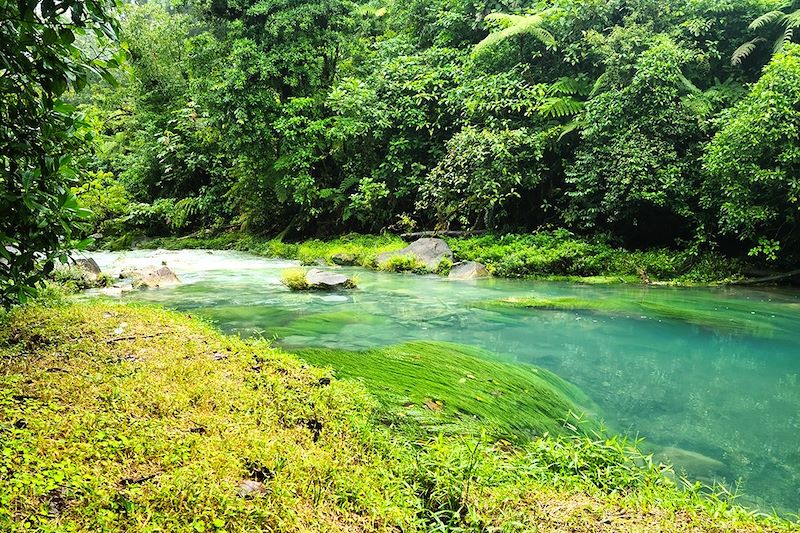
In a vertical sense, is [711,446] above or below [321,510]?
below

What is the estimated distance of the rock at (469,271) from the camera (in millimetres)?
11352

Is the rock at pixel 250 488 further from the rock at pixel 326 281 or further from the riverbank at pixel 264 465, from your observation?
the rock at pixel 326 281

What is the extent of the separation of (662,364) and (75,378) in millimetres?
5103

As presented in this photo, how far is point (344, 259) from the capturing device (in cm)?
1368

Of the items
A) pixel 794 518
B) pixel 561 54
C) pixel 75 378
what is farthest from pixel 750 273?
pixel 75 378

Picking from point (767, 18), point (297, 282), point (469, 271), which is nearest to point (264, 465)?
point (297, 282)

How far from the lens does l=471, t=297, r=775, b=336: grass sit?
22.4 feet

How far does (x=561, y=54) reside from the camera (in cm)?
1370

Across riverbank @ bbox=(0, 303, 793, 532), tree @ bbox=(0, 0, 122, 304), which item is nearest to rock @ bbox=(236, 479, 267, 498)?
riverbank @ bbox=(0, 303, 793, 532)

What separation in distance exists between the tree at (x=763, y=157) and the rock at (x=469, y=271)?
Answer: 4.79 metres

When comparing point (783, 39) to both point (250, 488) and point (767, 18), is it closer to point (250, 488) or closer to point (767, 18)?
point (767, 18)

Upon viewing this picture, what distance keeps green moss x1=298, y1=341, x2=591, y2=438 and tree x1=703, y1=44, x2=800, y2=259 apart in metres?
7.36

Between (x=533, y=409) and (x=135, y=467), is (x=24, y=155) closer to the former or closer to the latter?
(x=135, y=467)

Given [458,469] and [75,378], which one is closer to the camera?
[458,469]
